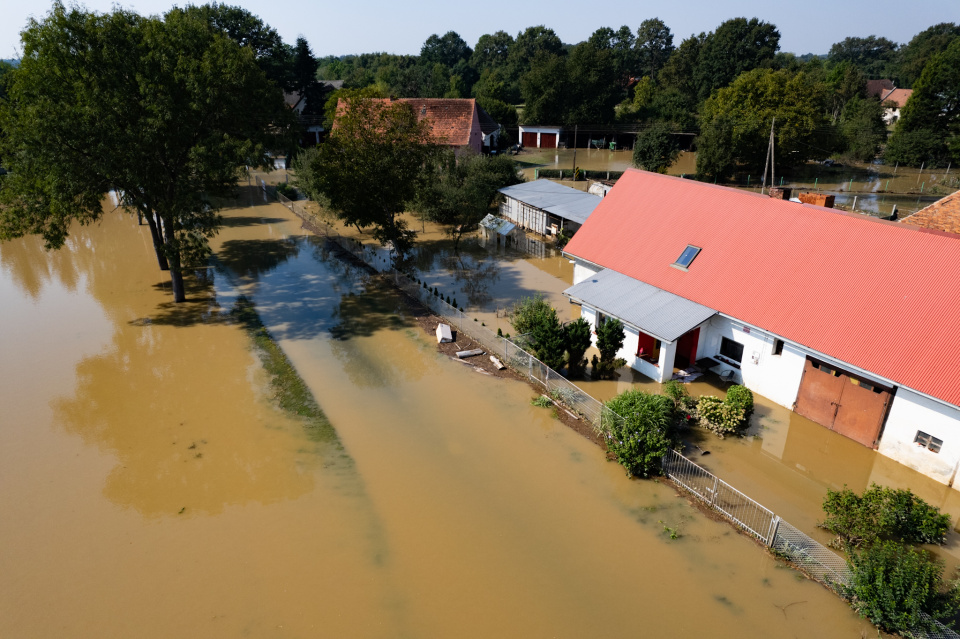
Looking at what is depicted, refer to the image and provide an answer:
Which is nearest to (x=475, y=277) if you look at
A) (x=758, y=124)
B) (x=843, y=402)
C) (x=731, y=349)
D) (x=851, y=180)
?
(x=731, y=349)

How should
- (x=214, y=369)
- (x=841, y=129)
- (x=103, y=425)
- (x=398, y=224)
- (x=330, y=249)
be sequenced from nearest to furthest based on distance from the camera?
(x=103, y=425)
(x=214, y=369)
(x=398, y=224)
(x=330, y=249)
(x=841, y=129)

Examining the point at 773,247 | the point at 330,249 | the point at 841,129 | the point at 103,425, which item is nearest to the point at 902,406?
the point at 773,247

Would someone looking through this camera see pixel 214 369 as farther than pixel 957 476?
Yes

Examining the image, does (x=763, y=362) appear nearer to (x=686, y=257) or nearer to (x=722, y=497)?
A: (x=686, y=257)

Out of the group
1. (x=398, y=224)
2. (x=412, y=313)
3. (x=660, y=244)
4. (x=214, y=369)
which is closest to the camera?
(x=214, y=369)

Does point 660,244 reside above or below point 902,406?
above

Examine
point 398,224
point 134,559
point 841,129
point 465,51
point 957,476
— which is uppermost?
point 465,51

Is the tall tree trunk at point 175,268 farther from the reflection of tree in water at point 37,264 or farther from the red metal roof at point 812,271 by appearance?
the red metal roof at point 812,271

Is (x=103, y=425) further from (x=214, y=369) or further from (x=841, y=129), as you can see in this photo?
(x=841, y=129)
